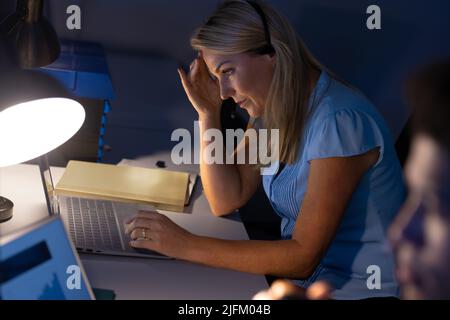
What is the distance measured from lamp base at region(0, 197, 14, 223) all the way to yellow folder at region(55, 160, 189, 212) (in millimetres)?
121

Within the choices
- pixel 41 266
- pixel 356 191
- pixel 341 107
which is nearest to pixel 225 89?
pixel 341 107

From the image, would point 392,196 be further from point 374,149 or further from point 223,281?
point 223,281

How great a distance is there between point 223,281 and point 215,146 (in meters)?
0.50

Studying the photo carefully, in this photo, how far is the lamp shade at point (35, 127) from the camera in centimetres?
140

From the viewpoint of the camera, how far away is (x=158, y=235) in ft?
4.59

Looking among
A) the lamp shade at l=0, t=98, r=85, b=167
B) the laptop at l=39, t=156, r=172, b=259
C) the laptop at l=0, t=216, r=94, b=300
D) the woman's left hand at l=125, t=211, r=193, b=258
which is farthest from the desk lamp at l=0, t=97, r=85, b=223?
the laptop at l=0, t=216, r=94, b=300

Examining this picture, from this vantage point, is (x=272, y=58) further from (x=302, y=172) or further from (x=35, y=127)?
(x=35, y=127)

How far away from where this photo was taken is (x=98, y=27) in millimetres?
2186

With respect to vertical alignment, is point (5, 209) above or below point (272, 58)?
below

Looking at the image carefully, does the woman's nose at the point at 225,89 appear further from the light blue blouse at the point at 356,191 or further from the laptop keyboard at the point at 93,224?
the laptop keyboard at the point at 93,224

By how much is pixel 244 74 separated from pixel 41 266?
28.0 inches

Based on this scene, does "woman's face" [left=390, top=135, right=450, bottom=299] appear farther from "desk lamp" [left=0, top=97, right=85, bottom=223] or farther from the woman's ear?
"desk lamp" [left=0, top=97, right=85, bottom=223]

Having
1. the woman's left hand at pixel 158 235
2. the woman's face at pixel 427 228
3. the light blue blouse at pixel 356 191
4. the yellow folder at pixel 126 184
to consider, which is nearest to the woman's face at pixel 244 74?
the light blue blouse at pixel 356 191
